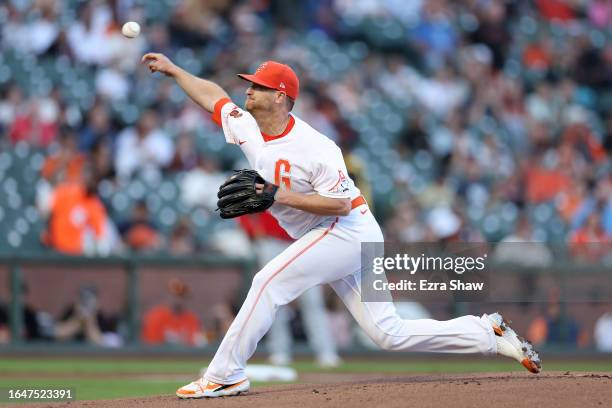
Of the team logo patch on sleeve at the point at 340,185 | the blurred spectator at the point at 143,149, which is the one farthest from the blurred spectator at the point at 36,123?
the team logo patch on sleeve at the point at 340,185

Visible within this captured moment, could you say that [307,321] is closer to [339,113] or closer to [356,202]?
[339,113]

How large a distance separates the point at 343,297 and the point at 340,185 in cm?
68

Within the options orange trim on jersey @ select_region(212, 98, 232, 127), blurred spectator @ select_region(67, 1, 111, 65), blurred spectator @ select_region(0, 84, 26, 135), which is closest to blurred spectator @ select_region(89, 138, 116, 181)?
blurred spectator @ select_region(0, 84, 26, 135)

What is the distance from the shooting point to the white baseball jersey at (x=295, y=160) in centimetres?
600

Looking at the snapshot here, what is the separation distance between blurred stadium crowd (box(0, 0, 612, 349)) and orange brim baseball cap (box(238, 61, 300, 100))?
3.99 metres

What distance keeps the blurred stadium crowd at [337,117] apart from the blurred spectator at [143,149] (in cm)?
2

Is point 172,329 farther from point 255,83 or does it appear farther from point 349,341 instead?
point 255,83

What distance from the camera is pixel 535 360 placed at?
21.0ft

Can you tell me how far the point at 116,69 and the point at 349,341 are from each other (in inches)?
165

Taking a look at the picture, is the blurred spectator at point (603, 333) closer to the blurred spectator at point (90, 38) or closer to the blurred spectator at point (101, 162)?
the blurred spectator at point (101, 162)

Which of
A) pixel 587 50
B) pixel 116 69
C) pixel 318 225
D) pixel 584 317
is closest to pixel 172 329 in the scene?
pixel 116 69

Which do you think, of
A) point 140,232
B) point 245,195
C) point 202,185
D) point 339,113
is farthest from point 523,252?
point 245,195

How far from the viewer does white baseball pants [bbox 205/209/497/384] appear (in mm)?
6059

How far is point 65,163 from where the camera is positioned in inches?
456
